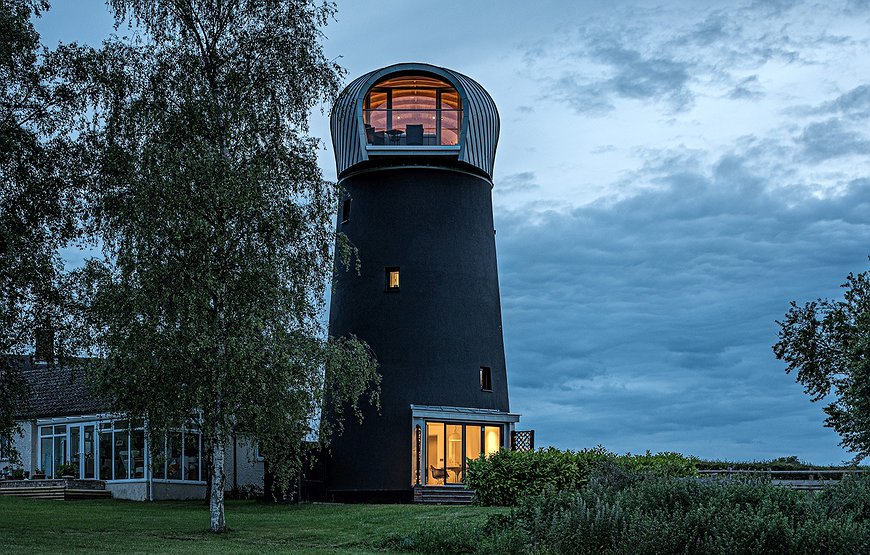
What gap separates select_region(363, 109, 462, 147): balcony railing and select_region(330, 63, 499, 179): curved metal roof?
0.43 m

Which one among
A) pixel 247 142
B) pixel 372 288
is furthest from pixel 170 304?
pixel 372 288

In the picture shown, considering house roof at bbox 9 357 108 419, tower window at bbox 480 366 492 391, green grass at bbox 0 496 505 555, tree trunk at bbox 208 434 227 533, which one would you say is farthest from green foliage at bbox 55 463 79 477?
tree trunk at bbox 208 434 227 533

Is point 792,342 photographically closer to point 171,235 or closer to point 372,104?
point 372,104

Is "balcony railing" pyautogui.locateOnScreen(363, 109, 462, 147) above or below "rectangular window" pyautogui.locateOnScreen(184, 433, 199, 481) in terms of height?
above

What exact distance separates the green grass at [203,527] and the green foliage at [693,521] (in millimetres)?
4538

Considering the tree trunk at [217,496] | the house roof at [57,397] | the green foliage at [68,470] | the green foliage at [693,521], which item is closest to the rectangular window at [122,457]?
the house roof at [57,397]

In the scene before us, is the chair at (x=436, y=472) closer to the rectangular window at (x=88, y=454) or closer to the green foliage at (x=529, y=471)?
the green foliage at (x=529, y=471)

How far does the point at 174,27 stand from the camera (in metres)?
24.6

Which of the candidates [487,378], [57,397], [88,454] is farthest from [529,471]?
[57,397]

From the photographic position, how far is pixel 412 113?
114ft

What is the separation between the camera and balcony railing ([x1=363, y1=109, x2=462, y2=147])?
114 feet

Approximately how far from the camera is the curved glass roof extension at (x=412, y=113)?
34.8 m

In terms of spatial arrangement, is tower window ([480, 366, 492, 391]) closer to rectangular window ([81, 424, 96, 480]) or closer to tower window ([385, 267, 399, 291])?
tower window ([385, 267, 399, 291])

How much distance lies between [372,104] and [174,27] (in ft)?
36.8
